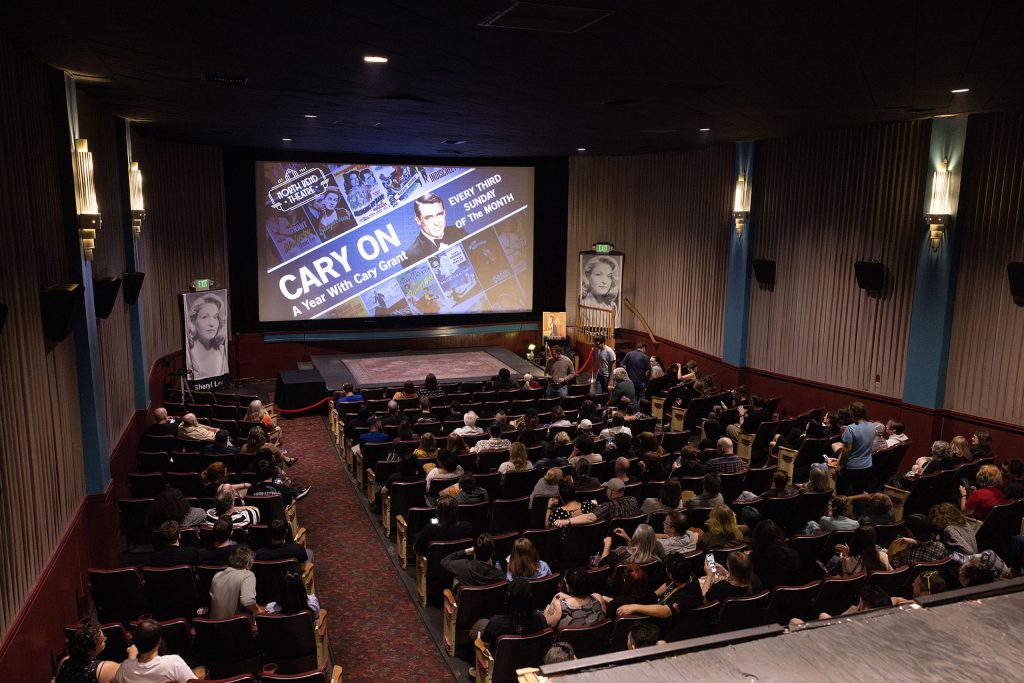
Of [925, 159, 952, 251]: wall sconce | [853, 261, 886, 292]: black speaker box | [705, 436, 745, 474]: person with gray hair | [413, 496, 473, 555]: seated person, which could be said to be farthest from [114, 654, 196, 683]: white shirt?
[853, 261, 886, 292]: black speaker box

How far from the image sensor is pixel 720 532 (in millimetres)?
5766

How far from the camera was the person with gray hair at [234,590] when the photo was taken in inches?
192

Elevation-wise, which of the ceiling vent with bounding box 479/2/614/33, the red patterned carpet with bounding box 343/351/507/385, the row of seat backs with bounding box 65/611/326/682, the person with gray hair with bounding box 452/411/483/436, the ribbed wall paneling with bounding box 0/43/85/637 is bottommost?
the red patterned carpet with bounding box 343/351/507/385

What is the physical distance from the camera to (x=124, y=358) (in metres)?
9.41

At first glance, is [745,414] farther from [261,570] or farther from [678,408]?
[261,570]

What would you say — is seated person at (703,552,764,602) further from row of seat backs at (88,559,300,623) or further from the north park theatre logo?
the north park theatre logo

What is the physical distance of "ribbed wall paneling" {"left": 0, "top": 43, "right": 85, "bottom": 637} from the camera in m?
4.68

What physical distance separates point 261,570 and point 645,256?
13693 millimetres

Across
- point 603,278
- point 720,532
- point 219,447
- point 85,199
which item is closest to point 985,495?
point 720,532

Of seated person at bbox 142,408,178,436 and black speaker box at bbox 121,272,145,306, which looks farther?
black speaker box at bbox 121,272,145,306

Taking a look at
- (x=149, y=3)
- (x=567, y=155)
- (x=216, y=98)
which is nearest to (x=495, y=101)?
(x=216, y=98)

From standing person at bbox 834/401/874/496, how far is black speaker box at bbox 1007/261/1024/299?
2.68 metres

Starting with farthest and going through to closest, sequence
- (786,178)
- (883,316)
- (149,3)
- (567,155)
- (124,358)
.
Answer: (567,155) → (786,178) → (883,316) → (124,358) → (149,3)

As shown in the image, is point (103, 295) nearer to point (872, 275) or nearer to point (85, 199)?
point (85, 199)
